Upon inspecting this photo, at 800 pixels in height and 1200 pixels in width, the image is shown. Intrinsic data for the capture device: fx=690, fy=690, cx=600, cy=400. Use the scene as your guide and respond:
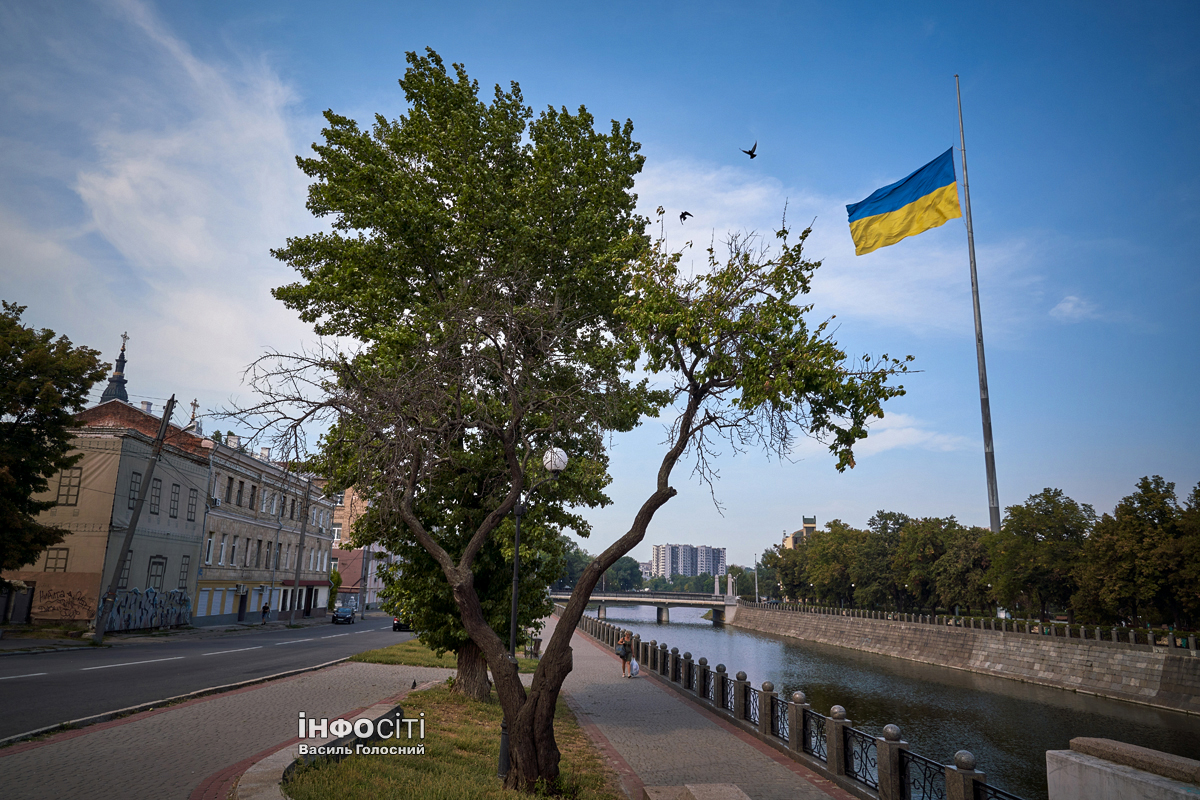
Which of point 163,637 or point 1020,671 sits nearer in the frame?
point 163,637

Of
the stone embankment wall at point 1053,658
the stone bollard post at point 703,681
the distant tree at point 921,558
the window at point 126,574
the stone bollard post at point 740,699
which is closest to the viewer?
the stone bollard post at point 740,699

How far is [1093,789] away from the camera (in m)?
6.27

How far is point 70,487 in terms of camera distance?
3178 cm

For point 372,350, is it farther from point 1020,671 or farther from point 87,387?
point 1020,671

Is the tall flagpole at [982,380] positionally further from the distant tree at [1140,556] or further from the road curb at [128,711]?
the road curb at [128,711]

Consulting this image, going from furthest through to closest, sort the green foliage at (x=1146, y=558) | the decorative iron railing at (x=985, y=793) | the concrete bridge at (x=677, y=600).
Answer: the concrete bridge at (x=677, y=600), the green foliage at (x=1146, y=558), the decorative iron railing at (x=985, y=793)

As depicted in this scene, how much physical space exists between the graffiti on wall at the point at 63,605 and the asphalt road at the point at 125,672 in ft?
14.6

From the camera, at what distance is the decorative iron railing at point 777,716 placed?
12929 millimetres

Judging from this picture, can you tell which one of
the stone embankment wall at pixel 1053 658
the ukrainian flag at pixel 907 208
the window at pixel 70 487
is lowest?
the stone embankment wall at pixel 1053 658

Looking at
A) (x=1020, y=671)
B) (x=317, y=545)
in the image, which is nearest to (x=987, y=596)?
(x=1020, y=671)

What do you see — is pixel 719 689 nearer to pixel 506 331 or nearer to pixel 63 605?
pixel 506 331

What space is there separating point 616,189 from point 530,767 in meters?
10.5

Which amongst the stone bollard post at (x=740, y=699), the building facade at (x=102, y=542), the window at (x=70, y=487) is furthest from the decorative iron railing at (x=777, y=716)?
the window at (x=70, y=487)

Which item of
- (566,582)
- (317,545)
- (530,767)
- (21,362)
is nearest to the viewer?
(530,767)
